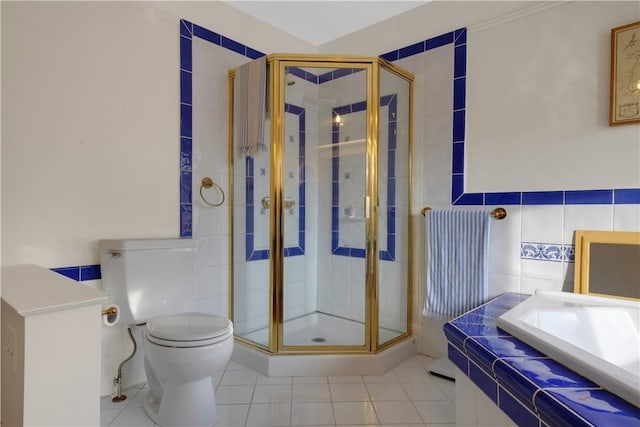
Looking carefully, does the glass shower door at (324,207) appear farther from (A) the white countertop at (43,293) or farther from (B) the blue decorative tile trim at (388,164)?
(A) the white countertop at (43,293)

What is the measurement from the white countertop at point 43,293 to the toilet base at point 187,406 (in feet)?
2.41

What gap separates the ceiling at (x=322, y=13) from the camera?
244 centimetres

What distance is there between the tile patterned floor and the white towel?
141 centimetres

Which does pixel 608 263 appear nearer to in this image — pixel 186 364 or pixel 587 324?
pixel 587 324

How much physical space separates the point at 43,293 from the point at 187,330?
2.21 ft

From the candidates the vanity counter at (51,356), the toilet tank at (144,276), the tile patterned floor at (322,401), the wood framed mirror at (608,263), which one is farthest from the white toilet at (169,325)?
the wood framed mirror at (608,263)

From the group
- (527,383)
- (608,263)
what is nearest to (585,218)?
(608,263)

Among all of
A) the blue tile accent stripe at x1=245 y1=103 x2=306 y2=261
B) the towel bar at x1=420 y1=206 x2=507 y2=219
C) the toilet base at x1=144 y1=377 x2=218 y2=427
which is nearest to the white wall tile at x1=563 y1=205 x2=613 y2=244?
the towel bar at x1=420 y1=206 x2=507 y2=219

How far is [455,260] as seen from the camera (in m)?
2.24

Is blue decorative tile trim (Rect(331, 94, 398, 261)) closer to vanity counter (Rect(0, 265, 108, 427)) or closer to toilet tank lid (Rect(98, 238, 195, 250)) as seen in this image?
toilet tank lid (Rect(98, 238, 195, 250))

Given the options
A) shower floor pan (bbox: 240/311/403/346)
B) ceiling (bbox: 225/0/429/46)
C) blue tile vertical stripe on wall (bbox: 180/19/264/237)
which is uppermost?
ceiling (bbox: 225/0/429/46)

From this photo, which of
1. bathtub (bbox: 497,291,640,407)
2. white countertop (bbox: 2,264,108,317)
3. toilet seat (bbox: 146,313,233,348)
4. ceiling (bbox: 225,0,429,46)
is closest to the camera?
white countertop (bbox: 2,264,108,317)

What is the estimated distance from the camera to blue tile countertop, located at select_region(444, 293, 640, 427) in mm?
831

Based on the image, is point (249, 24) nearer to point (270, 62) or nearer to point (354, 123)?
point (270, 62)
